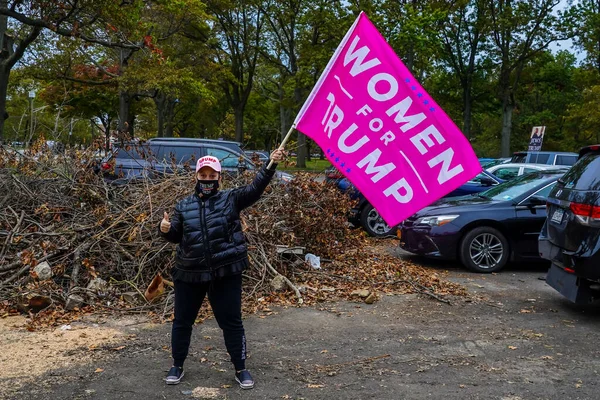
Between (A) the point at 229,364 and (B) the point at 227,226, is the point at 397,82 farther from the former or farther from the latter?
(A) the point at 229,364

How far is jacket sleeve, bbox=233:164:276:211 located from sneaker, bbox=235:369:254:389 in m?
1.23

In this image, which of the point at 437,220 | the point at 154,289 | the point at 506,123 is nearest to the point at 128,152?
the point at 154,289

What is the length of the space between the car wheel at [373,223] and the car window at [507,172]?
17.8ft

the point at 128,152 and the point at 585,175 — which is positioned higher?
the point at 128,152

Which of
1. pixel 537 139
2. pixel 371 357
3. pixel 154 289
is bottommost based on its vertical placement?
pixel 371 357

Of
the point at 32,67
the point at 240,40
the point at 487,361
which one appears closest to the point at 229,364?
the point at 487,361

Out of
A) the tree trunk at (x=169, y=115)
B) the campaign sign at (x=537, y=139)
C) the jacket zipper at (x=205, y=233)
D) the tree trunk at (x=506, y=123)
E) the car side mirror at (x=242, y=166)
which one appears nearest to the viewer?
the jacket zipper at (x=205, y=233)

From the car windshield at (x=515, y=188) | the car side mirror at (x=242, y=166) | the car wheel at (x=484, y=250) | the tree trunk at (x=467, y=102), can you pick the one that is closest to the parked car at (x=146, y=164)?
the car side mirror at (x=242, y=166)

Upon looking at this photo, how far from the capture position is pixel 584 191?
5.94 m

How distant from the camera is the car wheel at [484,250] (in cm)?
862

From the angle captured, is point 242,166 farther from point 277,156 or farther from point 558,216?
point 277,156

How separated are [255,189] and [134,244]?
3279 mm

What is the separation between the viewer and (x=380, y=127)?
489 centimetres

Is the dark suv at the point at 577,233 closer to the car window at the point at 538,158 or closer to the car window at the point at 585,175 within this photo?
the car window at the point at 585,175
